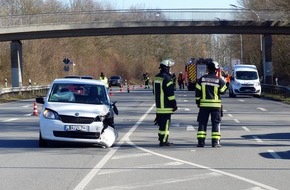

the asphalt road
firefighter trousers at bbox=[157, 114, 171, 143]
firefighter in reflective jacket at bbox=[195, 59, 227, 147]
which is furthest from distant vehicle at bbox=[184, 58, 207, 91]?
firefighter in reflective jacket at bbox=[195, 59, 227, 147]

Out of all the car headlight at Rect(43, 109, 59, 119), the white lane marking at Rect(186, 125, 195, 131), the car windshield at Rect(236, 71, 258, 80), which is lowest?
the white lane marking at Rect(186, 125, 195, 131)

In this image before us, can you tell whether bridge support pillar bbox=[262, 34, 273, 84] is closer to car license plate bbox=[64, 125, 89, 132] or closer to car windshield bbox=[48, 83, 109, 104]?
car windshield bbox=[48, 83, 109, 104]

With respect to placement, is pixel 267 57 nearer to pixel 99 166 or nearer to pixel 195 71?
pixel 195 71

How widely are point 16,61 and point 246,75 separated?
18.9 m

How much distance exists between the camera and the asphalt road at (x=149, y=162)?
1184 cm

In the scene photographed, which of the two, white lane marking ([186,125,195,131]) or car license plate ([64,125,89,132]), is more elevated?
car license plate ([64,125,89,132])

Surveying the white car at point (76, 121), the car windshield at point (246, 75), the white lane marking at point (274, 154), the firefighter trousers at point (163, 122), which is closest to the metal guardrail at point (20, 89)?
the car windshield at point (246, 75)

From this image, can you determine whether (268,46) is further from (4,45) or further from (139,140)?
(139,140)

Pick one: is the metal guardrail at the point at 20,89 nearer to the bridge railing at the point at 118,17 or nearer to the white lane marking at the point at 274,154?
the bridge railing at the point at 118,17

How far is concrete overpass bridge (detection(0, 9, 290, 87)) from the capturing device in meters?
55.0

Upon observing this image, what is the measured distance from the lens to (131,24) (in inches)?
2163

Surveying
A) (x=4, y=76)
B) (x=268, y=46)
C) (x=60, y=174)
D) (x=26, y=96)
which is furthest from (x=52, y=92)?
(x=4, y=76)

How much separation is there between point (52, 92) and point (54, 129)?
1746 millimetres

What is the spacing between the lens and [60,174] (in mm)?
12875
